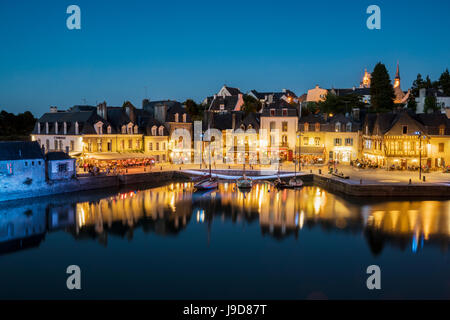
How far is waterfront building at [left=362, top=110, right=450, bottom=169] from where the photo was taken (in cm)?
4478

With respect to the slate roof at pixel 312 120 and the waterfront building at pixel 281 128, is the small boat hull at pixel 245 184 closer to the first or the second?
the waterfront building at pixel 281 128

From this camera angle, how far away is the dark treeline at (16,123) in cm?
8053

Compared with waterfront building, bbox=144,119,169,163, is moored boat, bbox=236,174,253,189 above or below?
below

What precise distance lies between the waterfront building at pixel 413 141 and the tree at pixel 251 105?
25262mm

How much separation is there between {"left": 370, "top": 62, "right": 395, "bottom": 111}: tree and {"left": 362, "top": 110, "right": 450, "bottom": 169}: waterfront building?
16962 mm

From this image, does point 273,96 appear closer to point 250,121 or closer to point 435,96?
point 250,121

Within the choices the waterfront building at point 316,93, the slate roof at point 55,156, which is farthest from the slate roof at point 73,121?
the waterfront building at point 316,93

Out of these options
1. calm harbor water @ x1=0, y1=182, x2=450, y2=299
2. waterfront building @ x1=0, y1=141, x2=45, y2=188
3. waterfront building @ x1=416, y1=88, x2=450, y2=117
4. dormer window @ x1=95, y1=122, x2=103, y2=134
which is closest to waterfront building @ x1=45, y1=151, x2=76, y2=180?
waterfront building @ x1=0, y1=141, x2=45, y2=188

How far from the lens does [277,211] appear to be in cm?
3164

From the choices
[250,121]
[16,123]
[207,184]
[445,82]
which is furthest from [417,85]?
[16,123]

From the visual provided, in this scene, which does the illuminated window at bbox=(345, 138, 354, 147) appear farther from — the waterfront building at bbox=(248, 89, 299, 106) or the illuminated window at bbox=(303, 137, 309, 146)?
the waterfront building at bbox=(248, 89, 299, 106)

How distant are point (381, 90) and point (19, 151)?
54.1 metres

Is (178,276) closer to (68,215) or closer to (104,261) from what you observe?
(104,261)
